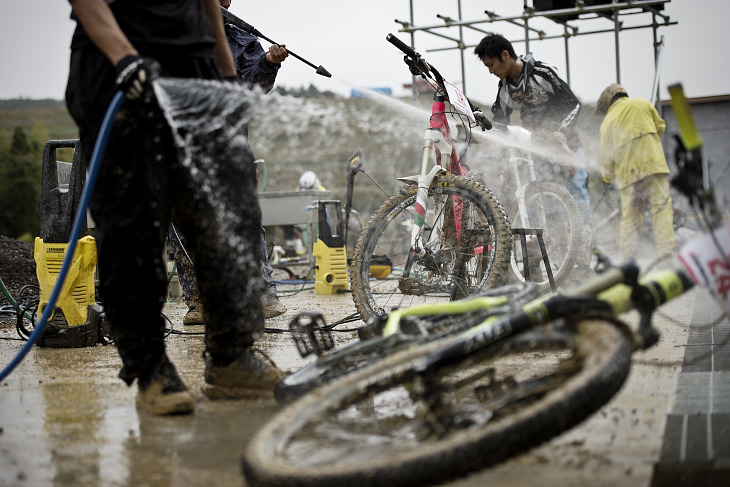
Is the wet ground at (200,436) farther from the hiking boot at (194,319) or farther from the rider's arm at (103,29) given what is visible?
the hiking boot at (194,319)

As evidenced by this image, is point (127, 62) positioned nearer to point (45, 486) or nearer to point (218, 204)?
point (218, 204)

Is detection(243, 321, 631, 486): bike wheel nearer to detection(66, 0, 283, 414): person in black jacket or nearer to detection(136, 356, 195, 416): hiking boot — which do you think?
detection(136, 356, 195, 416): hiking boot

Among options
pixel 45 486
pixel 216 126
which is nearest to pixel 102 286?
pixel 216 126

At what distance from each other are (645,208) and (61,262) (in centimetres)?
513

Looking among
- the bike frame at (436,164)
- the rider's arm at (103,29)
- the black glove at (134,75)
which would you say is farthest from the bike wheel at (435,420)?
the bike frame at (436,164)

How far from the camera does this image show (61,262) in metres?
4.50

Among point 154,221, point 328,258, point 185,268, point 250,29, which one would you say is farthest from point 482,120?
point 328,258

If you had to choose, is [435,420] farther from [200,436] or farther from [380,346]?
[200,436]

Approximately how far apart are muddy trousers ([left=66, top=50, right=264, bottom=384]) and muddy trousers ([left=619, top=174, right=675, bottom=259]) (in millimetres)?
4400

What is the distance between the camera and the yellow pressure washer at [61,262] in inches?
176

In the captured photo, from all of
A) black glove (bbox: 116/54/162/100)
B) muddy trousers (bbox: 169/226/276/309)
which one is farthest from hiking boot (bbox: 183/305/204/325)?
black glove (bbox: 116/54/162/100)

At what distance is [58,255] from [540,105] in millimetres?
4240

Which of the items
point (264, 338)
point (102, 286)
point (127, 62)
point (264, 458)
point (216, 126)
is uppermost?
point (127, 62)

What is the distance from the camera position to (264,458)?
5.28ft
